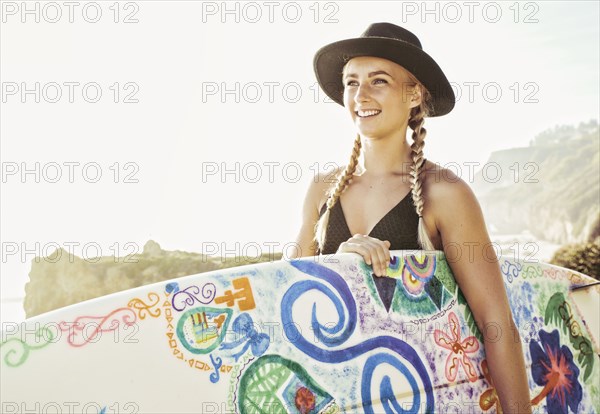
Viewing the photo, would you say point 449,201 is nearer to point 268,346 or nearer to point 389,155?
point 389,155

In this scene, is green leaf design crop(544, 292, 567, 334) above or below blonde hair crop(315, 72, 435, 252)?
below

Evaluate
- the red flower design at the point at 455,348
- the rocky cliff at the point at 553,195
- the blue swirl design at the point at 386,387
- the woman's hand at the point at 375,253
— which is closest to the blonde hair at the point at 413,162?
the woman's hand at the point at 375,253

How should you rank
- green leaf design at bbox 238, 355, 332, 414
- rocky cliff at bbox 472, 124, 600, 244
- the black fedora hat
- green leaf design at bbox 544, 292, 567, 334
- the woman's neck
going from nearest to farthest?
green leaf design at bbox 238, 355, 332, 414, the black fedora hat, the woman's neck, green leaf design at bbox 544, 292, 567, 334, rocky cliff at bbox 472, 124, 600, 244

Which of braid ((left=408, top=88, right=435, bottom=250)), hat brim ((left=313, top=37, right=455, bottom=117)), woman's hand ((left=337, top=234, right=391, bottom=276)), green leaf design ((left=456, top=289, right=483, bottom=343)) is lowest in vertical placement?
green leaf design ((left=456, top=289, right=483, bottom=343))

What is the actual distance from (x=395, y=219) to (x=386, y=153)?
312mm

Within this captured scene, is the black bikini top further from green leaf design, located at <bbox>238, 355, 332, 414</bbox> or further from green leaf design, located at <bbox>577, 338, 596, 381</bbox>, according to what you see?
green leaf design, located at <bbox>577, 338, 596, 381</bbox>

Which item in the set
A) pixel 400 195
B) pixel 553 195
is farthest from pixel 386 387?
pixel 553 195

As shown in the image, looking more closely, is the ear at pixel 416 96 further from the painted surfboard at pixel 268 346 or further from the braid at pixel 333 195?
the painted surfboard at pixel 268 346

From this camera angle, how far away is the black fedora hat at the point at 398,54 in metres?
2.67

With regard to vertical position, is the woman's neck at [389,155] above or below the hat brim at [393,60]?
below

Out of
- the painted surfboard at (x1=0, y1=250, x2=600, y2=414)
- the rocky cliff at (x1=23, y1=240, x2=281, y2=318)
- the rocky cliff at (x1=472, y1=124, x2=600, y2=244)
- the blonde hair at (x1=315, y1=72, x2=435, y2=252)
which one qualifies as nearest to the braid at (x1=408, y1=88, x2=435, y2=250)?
the blonde hair at (x1=315, y1=72, x2=435, y2=252)

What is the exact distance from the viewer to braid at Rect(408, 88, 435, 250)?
8.38 feet

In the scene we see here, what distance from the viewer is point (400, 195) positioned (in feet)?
8.77

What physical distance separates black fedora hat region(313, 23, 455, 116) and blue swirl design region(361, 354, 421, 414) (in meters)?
1.14
